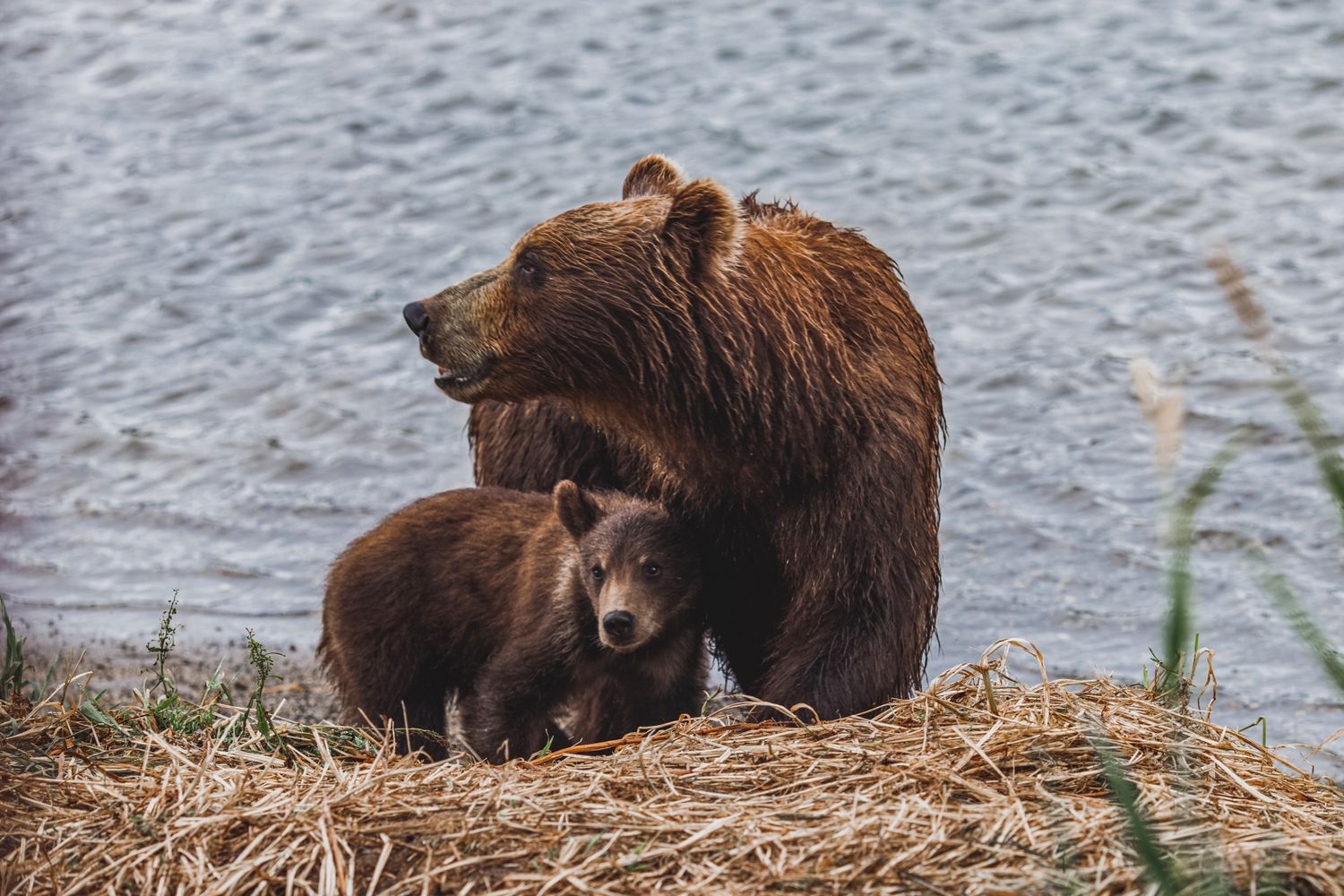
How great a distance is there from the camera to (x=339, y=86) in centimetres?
1634

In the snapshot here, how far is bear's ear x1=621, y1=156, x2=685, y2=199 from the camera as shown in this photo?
18.6ft

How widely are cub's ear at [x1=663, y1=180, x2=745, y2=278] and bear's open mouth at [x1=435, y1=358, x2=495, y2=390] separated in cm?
69

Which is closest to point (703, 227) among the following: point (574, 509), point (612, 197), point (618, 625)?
point (574, 509)

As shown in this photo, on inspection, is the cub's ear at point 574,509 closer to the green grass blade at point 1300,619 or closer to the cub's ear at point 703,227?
the cub's ear at point 703,227

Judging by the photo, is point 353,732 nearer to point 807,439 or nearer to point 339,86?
point 807,439

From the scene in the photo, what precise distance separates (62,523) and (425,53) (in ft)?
27.3

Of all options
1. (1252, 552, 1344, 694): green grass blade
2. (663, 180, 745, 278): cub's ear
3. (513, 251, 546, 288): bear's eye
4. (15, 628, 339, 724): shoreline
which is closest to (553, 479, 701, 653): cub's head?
(513, 251, 546, 288): bear's eye

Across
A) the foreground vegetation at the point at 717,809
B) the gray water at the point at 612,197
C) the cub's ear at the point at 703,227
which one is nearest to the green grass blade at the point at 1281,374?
the foreground vegetation at the point at 717,809

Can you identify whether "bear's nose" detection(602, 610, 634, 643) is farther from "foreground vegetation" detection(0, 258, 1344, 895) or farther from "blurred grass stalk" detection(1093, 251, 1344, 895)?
"blurred grass stalk" detection(1093, 251, 1344, 895)

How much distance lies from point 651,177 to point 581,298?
0.67 m

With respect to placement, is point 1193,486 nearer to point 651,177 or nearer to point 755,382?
point 755,382

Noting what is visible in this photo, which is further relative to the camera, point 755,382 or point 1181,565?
point 755,382

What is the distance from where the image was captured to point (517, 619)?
19.7ft

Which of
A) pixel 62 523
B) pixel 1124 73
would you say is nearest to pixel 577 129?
pixel 1124 73
